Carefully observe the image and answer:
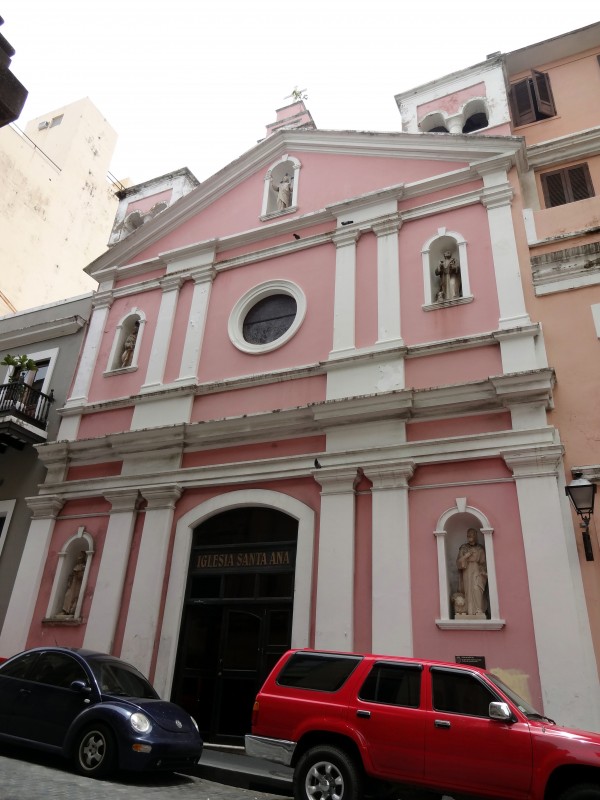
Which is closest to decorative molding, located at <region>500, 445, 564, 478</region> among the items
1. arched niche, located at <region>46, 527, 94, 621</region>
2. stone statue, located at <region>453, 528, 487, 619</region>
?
stone statue, located at <region>453, 528, 487, 619</region>

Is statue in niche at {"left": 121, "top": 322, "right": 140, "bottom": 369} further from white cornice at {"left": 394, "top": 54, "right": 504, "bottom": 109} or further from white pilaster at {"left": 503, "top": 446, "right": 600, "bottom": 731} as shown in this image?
white pilaster at {"left": 503, "top": 446, "right": 600, "bottom": 731}

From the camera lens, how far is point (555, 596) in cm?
810

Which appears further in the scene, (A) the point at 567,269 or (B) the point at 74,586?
(B) the point at 74,586

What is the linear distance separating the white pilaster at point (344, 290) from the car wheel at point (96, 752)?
23.2 feet

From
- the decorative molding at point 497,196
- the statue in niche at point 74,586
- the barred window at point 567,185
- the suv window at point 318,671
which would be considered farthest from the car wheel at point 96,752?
the barred window at point 567,185

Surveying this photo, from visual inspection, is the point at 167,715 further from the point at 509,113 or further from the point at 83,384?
the point at 509,113

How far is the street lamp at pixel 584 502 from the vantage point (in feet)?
26.1

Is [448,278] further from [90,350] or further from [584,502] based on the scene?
[90,350]

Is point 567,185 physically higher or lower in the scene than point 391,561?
higher

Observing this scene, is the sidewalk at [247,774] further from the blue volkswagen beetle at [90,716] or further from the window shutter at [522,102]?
the window shutter at [522,102]

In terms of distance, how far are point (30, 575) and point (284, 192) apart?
9955mm

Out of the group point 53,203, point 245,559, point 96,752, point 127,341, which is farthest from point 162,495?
point 53,203

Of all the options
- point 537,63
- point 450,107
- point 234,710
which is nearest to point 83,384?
point 234,710

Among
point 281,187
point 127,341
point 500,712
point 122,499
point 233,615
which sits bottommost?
point 500,712
